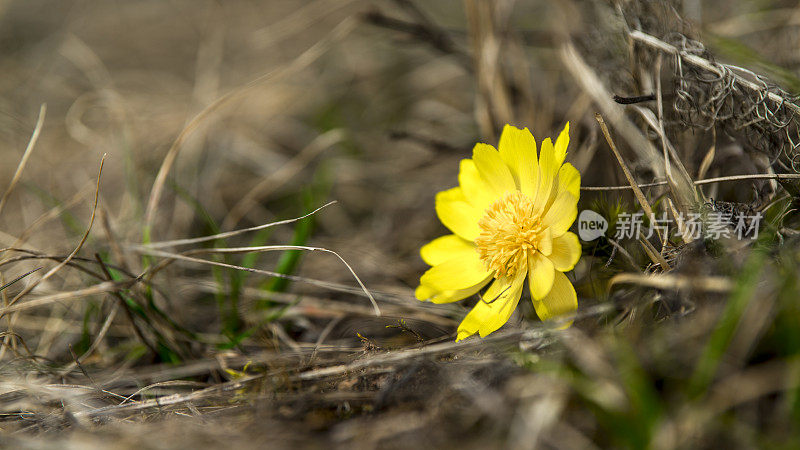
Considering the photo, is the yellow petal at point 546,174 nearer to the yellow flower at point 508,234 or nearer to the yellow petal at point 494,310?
the yellow flower at point 508,234

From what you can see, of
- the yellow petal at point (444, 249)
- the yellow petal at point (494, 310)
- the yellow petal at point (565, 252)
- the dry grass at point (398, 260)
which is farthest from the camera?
the yellow petal at point (444, 249)

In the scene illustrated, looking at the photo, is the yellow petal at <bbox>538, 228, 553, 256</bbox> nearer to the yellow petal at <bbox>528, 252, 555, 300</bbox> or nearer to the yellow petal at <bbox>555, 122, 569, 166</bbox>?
the yellow petal at <bbox>528, 252, 555, 300</bbox>

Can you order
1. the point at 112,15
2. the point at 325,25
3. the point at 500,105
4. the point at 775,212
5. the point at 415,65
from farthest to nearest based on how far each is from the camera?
1. the point at 112,15
2. the point at 325,25
3. the point at 415,65
4. the point at 500,105
5. the point at 775,212

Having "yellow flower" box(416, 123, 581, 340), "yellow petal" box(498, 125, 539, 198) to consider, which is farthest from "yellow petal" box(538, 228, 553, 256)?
"yellow petal" box(498, 125, 539, 198)

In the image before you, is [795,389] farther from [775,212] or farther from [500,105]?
[500,105]

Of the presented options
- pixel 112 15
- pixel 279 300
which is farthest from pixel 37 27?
pixel 279 300

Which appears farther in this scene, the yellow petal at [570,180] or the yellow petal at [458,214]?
the yellow petal at [458,214]

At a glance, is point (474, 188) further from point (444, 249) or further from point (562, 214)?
point (562, 214)

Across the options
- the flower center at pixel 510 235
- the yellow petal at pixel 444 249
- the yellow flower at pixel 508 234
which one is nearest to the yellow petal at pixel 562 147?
the yellow flower at pixel 508 234
